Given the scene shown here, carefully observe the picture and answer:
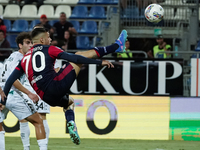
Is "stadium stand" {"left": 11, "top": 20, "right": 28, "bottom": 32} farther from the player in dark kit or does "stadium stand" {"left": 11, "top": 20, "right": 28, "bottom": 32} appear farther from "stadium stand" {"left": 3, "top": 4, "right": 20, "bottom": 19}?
the player in dark kit

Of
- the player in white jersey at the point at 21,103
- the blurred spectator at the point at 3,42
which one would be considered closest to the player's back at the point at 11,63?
the player in white jersey at the point at 21,103

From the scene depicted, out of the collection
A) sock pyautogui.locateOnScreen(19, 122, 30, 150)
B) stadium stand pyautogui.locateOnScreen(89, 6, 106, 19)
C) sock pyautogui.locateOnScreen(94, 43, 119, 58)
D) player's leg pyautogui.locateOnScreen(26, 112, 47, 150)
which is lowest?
sock pyautogui.locateOnScreen(19, 122, 30, 150)

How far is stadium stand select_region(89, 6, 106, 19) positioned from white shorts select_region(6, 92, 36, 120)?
787cm

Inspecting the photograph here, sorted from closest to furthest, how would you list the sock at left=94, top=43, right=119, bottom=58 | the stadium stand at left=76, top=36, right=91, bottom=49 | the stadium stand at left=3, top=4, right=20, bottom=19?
the sock at left=94, top=43, right=119, bottom=58 → the stadium stand at left=76, top=36, right=91, bottom=49 → the stadium stand at left=3, top=4, right=20, bottom=19

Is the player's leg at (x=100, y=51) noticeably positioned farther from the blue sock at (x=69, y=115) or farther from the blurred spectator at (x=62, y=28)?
the blurred spectator at (x=62, y=28)

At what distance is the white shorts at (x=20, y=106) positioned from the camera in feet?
22.4

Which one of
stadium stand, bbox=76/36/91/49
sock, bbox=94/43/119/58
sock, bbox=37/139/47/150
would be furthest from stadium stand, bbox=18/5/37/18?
sock, bbox=94/43/119/58

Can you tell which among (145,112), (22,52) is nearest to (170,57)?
(145,112)

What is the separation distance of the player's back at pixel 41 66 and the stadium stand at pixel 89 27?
8.13 metres

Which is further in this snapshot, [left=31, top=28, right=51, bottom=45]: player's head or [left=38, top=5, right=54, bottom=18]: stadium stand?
[left=38, top=5, right=54, bottom=18]: stadium stand

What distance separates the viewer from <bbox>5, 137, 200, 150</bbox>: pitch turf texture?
845 centimetres

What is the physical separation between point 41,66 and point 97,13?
9.02m

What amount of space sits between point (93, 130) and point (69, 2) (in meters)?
6.94

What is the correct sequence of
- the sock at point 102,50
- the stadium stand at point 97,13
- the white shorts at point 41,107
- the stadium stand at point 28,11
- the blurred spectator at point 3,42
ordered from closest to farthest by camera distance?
the sock at point 102,50
the white shorts at point 41,107
the blurred spectator at point 3,42
the stadium stand at point 97,13
the stadium stand at point 28,11
